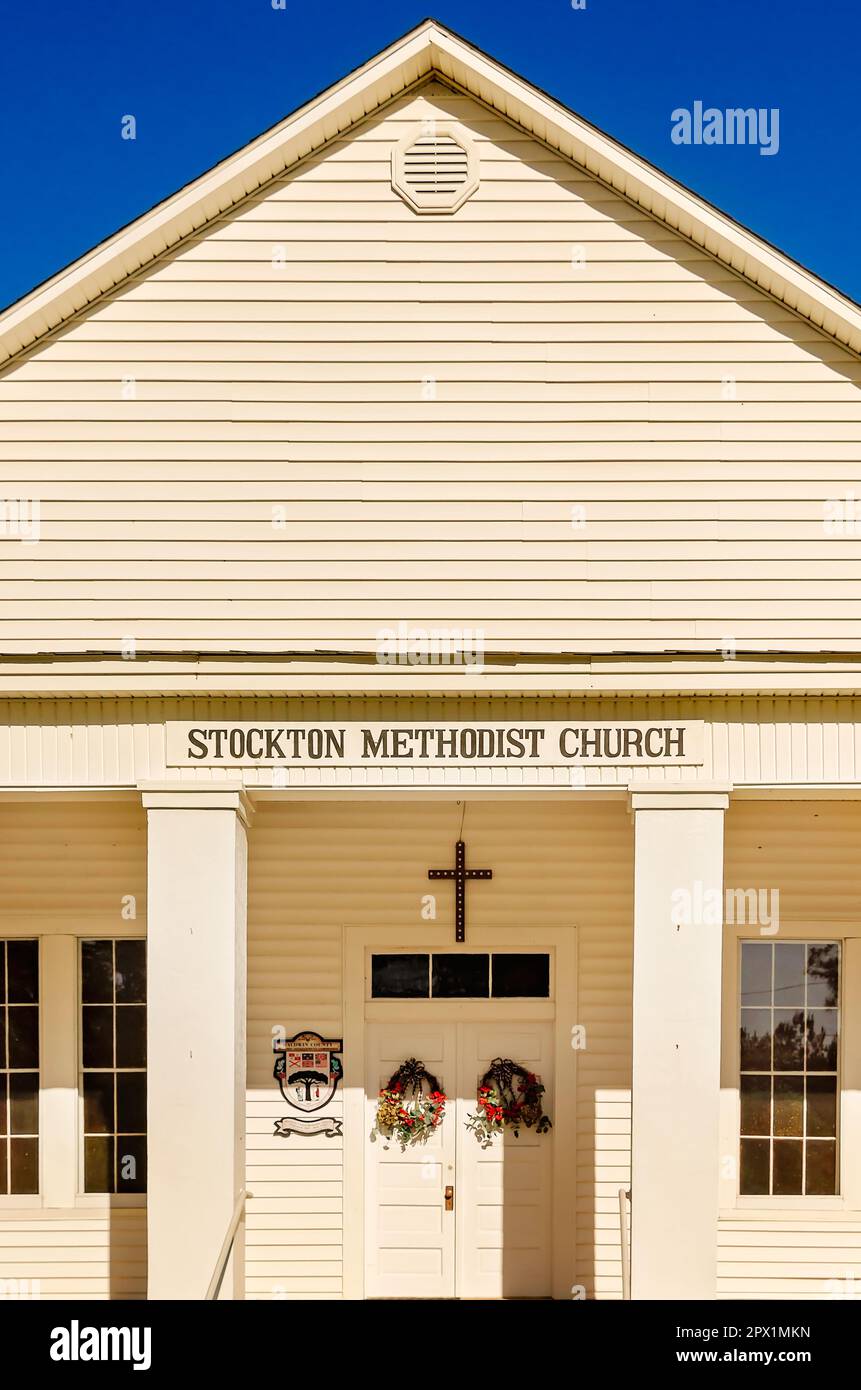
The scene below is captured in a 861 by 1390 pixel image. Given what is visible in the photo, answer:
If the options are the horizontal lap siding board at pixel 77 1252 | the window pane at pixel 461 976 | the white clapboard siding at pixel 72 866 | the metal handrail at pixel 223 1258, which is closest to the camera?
the metal handrail at pixel 223 1258

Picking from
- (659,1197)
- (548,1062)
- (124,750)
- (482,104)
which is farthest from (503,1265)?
(482,104)

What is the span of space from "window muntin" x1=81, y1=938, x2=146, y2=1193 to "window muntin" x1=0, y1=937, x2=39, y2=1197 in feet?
1.35

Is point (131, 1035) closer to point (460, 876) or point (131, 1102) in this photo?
point (131, 1102)

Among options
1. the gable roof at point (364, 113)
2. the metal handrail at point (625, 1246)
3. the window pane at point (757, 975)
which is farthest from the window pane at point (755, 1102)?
the gable roof at point (364, 113)

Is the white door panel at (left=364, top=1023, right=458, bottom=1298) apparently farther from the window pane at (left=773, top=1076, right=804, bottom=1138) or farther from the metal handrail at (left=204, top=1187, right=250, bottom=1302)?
the window pane at (left=773, top=1076, right=804, bottom=1138)

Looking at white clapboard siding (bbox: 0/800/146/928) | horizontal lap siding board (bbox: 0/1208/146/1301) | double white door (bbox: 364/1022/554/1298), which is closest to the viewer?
horizontal lap siding board (bbox: 0/1208/146/1301)

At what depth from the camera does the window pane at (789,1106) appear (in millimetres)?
8289

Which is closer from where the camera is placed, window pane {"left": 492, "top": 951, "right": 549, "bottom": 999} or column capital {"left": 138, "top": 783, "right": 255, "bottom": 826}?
column capital {"left": 138, "top": 783, "right": 255, "bottom": 826}

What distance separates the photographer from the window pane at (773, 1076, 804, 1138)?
829 cm

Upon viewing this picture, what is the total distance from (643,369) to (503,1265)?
700 centimetres

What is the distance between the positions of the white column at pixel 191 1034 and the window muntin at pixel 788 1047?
424cm

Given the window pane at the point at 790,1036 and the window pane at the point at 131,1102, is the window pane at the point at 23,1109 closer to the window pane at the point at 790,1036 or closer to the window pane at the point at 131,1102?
the window pane at the point at 131,1102

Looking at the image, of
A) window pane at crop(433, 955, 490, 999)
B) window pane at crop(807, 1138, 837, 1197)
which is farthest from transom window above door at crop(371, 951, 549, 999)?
window pane at crop(807, 1138, 837, 1197)

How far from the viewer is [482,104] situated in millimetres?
6715
